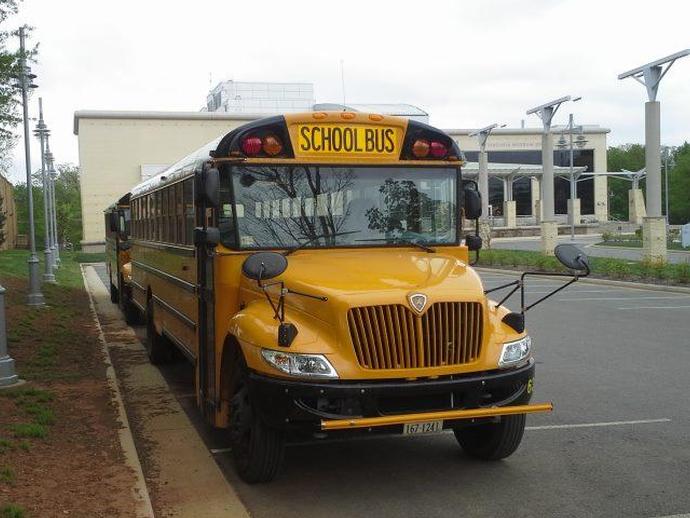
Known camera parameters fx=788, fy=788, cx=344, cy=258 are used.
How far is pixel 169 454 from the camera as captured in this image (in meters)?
6.29

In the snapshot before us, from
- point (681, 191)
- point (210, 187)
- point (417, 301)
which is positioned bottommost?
point (417, 301)

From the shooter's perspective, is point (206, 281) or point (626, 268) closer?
point (206, 281)

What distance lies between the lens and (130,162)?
59.3 meters

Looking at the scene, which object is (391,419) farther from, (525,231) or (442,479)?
(525,231)

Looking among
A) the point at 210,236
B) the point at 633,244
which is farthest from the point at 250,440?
the point at 633,244

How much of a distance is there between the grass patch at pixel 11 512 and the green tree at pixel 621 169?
10237cm

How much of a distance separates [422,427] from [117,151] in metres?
57.7

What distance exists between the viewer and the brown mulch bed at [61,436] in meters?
4.93

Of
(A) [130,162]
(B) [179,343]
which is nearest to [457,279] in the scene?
(B) [179,343]

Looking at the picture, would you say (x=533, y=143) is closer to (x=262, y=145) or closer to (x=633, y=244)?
(x=633, y=244)

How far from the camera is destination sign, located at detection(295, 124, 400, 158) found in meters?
6.09

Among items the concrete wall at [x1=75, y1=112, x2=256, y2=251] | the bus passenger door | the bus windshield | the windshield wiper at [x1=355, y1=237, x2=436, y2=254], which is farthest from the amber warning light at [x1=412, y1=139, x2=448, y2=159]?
the concrete wall at [x1=75, y1=112, x2=256, y2=251]

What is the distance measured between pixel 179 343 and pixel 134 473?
2.68 metres

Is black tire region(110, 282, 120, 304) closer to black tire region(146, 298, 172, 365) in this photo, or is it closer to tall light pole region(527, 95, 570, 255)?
black tire region(146, 298, 172, 365)
